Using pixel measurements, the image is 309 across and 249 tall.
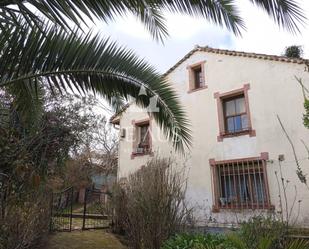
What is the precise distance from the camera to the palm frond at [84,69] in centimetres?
361

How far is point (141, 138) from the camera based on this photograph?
15594 mm

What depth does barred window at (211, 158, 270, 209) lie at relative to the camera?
1056 cm

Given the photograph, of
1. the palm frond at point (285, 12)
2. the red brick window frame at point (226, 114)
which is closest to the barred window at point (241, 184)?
the red brick window frame at point (226, 114)

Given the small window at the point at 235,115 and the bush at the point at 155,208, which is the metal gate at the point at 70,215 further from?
the small window at the point at 235,115

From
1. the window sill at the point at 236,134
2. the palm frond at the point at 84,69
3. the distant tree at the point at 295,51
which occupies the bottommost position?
the palm frond at the point at 84,69

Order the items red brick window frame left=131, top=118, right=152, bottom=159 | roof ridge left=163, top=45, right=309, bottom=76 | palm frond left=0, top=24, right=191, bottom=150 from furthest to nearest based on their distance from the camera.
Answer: red brick window frame left=131, top=118, right=152, bottom=159 → roof ridge left=163, top=45, right=309, bottom=76 → palm frond left=0, top=24, right=191, bottom=150

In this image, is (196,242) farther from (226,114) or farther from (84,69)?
(226,114)

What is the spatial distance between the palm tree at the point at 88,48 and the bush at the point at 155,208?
2899 mm

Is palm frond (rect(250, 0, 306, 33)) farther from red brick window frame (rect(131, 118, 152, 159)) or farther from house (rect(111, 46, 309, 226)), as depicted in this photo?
red brick window frame (rect(131, 118, 152, 159))

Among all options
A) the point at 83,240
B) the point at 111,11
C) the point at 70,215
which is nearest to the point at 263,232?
the point at 111,11

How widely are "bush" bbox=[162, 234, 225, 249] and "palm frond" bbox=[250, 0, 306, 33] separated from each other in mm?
3649

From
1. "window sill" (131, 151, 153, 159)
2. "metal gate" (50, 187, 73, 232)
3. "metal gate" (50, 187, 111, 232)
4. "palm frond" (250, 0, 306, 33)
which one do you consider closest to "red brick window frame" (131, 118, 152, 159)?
"window sill" (131, 151, 153, 159)

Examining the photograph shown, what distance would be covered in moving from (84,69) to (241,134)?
8.66m

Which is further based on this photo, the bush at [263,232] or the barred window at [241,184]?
the barred window at [241,184]
